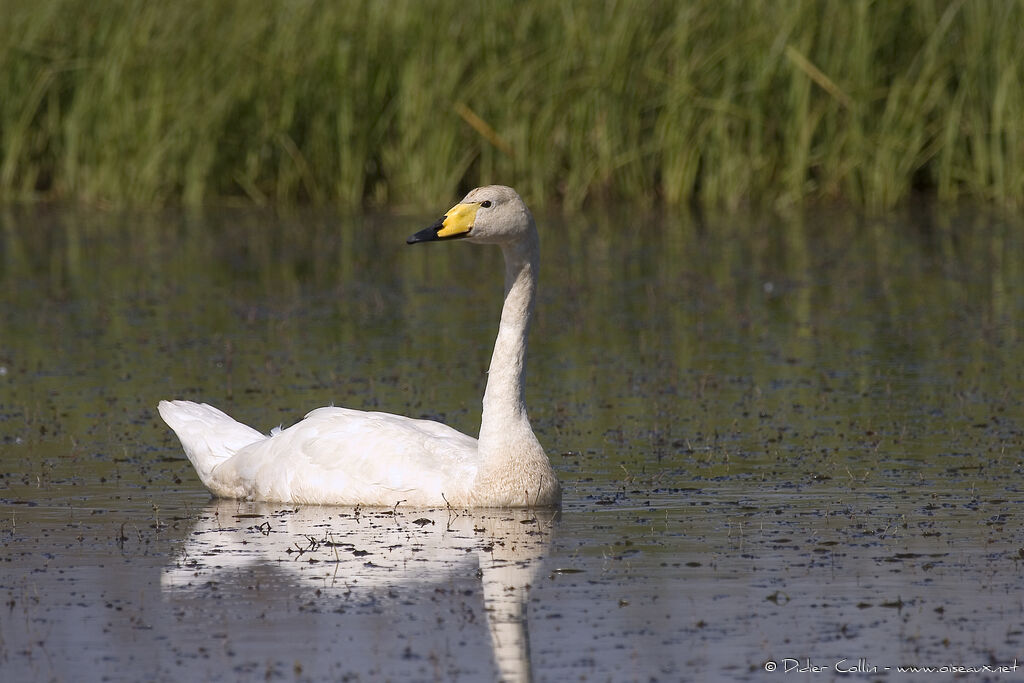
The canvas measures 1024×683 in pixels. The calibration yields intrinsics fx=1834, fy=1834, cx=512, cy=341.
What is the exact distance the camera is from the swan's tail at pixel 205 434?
9.08m

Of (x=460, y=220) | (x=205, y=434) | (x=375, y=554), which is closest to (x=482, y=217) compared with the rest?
(x=460, y=220)

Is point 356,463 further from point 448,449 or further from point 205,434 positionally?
point 205,434

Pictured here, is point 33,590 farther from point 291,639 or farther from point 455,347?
point 455,347

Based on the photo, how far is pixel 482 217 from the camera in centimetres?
842

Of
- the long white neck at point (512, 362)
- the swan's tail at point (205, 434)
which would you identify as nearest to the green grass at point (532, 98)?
the swan's tail at point (205, 434)

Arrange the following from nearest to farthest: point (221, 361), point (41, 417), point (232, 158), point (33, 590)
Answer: point (33, 590), point (41, 417), point (221, 361), point (232, 158)

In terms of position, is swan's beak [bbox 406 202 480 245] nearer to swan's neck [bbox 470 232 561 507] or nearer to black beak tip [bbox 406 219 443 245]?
black beak tip [bbox 406 219 443 245]

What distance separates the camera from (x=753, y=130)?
67.3ft

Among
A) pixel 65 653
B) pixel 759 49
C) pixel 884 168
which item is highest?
pixel 759 49

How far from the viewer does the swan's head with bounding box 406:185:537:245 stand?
8414mm

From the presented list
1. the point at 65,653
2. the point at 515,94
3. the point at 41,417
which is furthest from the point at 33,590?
the point at 515,94

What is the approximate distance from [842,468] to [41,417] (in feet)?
15.3

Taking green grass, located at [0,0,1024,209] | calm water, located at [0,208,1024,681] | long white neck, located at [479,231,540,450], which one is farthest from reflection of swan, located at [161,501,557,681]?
green grass, located at [0,0,1024,209]

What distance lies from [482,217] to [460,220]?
0.10 m
